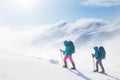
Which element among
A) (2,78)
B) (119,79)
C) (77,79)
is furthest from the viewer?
(119,79)

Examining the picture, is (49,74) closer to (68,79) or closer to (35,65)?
(68,79)

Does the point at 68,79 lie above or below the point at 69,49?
below

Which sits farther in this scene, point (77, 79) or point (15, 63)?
point (15, 63)

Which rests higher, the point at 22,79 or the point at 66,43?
the point at 66,43

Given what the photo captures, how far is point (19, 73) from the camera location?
1524 centimetres

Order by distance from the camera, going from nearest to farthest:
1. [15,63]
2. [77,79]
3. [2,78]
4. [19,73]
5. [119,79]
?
1. [2,78]
2. [19,73]
3. [77,79]
4. [15,63]
5. [119,79]

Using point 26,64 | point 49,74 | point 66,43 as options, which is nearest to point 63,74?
point 49,74

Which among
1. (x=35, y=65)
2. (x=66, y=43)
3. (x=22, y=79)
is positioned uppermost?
(x=66, y=43)

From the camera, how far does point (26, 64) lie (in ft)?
60.0

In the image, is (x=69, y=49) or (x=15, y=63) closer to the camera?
(x=15, y=63)

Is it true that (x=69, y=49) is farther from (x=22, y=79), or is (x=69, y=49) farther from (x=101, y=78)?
(x=22, y=79)

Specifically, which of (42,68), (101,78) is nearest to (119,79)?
(101,78)

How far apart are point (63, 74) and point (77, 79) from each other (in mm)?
1193

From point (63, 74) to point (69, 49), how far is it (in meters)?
3.48
